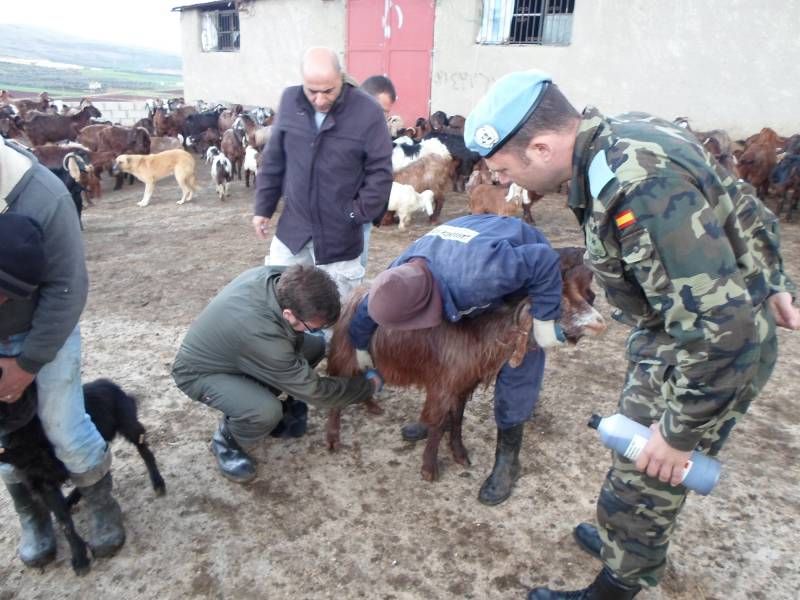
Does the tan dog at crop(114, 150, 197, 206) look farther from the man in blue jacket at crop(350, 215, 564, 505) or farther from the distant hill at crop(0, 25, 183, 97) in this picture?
the distant hill at crop(0, 25, 183, 97)

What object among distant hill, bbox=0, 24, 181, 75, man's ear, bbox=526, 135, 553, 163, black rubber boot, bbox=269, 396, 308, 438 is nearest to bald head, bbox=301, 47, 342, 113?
black rubber boot, bbox=269, 396, 308, 438

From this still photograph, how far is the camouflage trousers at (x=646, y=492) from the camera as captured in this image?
1.71 meters

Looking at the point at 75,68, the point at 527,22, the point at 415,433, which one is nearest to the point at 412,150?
the point at 527,22

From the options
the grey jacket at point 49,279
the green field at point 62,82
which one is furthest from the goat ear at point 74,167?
the green field at point 62,82

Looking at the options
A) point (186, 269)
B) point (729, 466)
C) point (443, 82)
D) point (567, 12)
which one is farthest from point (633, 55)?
point (729, 466)

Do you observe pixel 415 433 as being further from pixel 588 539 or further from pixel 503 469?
pixel 588 539

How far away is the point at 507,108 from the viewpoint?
147cm

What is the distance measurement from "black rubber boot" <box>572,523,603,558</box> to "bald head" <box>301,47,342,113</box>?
2527 mm

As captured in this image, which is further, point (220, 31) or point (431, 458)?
point (220, 31)

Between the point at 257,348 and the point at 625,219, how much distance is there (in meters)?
1.82

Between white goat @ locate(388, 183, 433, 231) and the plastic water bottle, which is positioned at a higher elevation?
the plastic water bottle

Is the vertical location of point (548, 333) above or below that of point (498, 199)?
above

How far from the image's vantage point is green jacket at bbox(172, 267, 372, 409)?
8.84 feet

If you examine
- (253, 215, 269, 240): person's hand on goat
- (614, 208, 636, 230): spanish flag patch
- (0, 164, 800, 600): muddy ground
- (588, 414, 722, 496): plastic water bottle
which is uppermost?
(614, 208, 636, 230): spanish flag patch
